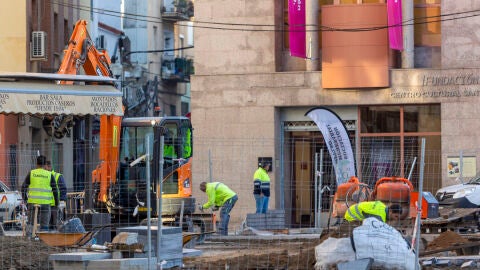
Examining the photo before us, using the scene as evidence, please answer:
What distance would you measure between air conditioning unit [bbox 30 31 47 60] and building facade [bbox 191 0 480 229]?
19.6 feet

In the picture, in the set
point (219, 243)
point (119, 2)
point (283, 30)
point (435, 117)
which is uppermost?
point (119, 2)

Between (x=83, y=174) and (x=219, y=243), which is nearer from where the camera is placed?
(x=219, y=243)

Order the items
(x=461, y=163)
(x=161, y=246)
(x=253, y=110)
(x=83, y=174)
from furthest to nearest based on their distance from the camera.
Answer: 1. (x=253, y=110)
2. (x=83, y=174)
3. (x=461, y=163)
4. (x=161, y=246)

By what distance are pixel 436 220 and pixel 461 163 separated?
583 cm

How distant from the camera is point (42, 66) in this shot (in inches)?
1775

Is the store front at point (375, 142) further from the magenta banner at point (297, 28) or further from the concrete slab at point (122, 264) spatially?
the concrete slab at point (122, 264)

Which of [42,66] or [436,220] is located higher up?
[42,66]

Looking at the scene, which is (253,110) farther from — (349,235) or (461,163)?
(349,235)

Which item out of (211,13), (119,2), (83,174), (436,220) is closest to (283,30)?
(211,13)

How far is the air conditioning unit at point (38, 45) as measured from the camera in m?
43.0

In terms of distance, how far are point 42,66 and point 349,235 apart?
89.8ft

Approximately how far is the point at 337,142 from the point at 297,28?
6.02 metres

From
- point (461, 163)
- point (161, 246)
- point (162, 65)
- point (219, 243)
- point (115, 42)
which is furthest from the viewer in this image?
point (162, 65)

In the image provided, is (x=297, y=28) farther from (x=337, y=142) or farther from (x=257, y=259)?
(x=257, y=259)
